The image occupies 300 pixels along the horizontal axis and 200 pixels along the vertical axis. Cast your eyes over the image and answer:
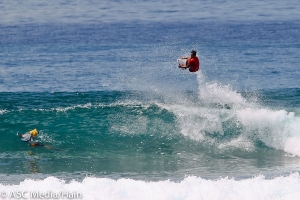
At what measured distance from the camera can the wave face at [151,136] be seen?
74.4 feet

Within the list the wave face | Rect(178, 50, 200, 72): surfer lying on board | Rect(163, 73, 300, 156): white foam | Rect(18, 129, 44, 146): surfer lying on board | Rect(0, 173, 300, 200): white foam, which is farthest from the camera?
Rect(163, 73, 300, 156): white foam

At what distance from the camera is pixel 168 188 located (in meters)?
19.2

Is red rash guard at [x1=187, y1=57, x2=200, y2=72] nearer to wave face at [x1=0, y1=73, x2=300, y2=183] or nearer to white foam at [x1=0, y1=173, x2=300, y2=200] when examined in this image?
wave face at [x1=0, y1=73, x2=300, y2=183]

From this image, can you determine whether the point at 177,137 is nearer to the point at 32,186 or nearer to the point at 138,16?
the point at 32,186

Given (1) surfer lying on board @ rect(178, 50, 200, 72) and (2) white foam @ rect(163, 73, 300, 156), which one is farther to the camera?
(2) white foam @ rect(163, 73, 300, 156)

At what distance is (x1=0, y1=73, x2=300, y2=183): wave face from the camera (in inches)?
893

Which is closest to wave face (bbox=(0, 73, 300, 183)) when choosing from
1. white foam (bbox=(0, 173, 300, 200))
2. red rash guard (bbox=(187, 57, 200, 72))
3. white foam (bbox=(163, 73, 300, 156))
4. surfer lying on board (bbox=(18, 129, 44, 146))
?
white foam (bbox=(163, 73, 300, 156))

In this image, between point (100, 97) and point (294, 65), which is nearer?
point (100, 97)

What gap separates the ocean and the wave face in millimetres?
47

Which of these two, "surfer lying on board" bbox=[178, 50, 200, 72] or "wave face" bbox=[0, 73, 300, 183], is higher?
"surfer lying on board" bbox=[178, 50, 200, 72]

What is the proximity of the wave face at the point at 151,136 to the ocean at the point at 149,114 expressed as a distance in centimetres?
5

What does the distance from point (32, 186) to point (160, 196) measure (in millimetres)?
4000

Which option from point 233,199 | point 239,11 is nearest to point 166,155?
point 233,199

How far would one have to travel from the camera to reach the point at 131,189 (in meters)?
19.2
